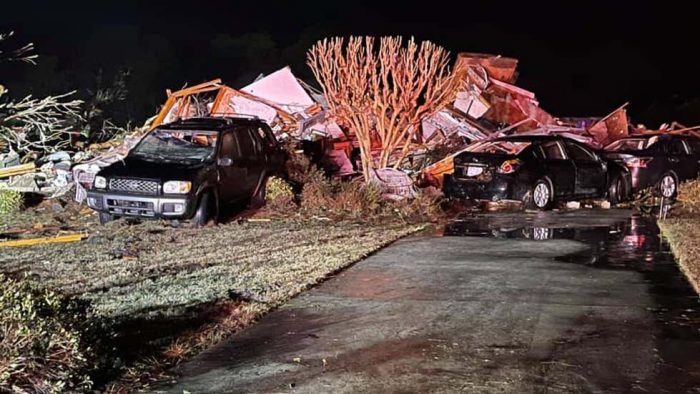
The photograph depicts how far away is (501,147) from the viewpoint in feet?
54.3

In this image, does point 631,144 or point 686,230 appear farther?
point 631,144

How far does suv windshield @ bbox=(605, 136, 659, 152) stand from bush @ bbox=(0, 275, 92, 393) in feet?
51.9

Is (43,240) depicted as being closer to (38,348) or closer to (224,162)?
(224,162)

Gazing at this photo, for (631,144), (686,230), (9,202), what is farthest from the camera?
(631,144)

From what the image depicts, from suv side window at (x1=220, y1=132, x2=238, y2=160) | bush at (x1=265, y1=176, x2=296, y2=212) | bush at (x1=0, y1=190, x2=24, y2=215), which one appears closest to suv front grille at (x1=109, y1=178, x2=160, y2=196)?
suv side window at (x1=220, y1=132, x2=238, y2=160)

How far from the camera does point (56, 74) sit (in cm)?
3531

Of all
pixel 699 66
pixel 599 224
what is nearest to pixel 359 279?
pixel 599 224

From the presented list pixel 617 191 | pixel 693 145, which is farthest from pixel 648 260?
pixel 693 145

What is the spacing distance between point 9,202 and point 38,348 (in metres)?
11.4

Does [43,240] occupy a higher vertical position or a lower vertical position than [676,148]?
lower

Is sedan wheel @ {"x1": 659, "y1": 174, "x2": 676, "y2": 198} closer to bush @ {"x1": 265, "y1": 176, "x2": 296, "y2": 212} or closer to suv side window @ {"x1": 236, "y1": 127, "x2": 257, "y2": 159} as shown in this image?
bush @ {"x1": 265, "y1": 176, "x2": 296, "y2": 212}

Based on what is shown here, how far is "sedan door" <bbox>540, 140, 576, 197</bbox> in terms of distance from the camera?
52.0 feet

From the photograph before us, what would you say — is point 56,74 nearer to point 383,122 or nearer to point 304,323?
point 383,122

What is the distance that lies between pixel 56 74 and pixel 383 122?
74.8 ft
